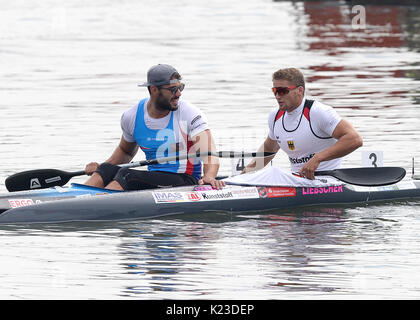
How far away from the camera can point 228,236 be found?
1195cm

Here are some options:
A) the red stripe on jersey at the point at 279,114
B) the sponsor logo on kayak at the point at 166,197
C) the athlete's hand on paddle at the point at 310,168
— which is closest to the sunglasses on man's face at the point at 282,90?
the red stripe on jersey at the point at 279,114

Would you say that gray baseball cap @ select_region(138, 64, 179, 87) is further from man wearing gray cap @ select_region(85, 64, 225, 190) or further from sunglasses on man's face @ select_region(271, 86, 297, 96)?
sunglasses on man's face @ select_region(271, 86, 297, 96)

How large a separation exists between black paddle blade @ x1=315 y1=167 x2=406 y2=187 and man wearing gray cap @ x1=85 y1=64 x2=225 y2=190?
151 cm

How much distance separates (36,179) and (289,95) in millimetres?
2942

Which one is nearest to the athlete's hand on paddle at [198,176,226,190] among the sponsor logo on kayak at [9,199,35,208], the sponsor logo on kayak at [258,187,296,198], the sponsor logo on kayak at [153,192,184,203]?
the sponsor logo on kayak at [153,192,184,203]

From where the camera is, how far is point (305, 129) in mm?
12703

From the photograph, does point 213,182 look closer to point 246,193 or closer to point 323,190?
point 246,193

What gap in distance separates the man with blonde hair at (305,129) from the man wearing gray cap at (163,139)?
0.85 meters

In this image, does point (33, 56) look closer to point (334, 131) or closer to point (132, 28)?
point (132, 28)

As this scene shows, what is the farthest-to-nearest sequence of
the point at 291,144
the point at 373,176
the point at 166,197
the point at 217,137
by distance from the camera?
1. the point at 217,137
2. the point at 373,176
3. the point at 291,144
4. the point at 166,197

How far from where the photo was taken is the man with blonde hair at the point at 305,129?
12.5m

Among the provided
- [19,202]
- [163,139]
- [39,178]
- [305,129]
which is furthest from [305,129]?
[19,202]

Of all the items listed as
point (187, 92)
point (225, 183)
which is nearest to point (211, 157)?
point (225, 183)

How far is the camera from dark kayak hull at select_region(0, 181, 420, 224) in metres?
12.2
